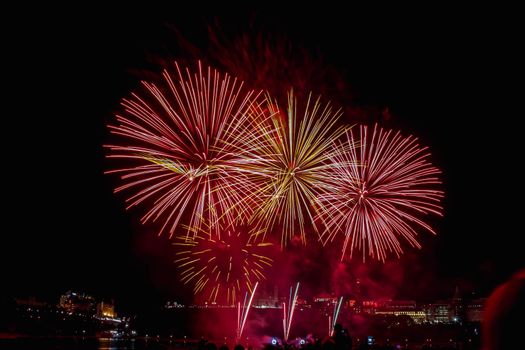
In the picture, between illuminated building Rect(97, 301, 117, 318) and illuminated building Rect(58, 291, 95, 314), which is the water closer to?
illuminated building Rect(58, 291, 95, 314)

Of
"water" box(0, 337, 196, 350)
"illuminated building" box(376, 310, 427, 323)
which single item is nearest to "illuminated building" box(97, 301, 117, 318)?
"illuminated building" box(376, 310, 427, 323)

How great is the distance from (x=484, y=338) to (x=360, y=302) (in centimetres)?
10581

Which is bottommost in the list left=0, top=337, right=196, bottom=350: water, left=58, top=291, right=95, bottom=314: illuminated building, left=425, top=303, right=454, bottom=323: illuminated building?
left=425, top=303, right=454, bottom=323: illuminated building

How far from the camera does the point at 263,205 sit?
15.7m

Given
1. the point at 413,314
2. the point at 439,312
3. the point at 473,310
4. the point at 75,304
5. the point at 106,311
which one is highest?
the point at 75,304

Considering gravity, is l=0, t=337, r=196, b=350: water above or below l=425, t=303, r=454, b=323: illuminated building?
above

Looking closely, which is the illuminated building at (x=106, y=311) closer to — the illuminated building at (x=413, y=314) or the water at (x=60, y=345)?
the illuminated building at (x=413, y=314)

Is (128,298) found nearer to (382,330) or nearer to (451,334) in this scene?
(382,330)

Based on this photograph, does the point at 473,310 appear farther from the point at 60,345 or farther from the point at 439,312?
the point at 60,345

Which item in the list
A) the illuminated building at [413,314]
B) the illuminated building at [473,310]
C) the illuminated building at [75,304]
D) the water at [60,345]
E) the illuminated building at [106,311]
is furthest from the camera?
the illuminated building at [413,314]

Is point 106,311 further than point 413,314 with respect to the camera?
No

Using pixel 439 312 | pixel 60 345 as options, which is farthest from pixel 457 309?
pixel 60 345

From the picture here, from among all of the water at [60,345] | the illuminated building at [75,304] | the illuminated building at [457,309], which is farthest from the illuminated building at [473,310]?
the water at [60,345]

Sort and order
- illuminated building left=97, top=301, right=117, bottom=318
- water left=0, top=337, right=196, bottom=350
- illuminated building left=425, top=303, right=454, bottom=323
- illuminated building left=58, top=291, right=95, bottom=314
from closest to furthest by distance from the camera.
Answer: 1. water left=0, top=337, right=196, bottom=350
2. illuminated building left=58, top=291, right=95, bottom=314
3. illuminated building left=97, top=301, right=117, bottom=318
4. illuminated building left=425, top=303, right=454, bottom=323
